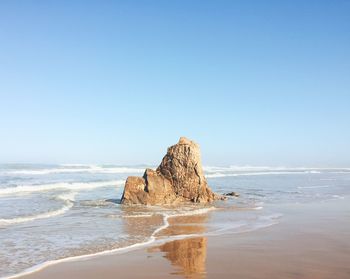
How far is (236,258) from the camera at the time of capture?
778 cm

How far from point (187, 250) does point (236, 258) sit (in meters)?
1.18

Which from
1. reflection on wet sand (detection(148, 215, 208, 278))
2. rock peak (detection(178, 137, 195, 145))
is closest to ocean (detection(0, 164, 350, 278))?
→ reflection on wet sand (detection(148, 215, 208, 278))

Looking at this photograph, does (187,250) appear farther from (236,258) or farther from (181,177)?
(181,177)

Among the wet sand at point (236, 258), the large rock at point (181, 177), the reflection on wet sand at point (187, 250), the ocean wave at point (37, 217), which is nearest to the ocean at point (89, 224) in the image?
the ocean wave at point (37, 217)

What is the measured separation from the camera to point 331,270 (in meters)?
6.92

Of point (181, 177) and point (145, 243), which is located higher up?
point (181, 177)

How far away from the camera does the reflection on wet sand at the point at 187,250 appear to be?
7038 mm

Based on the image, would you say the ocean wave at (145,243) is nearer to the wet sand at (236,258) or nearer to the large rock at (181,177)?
the wet sand at (236,258)

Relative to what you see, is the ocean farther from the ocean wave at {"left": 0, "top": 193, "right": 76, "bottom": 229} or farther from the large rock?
the large rock

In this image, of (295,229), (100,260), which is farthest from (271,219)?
(100,260)

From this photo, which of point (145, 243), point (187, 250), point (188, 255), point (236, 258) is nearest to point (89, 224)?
point (145, 243)

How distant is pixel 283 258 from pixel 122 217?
6.90 metres

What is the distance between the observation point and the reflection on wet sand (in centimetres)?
704

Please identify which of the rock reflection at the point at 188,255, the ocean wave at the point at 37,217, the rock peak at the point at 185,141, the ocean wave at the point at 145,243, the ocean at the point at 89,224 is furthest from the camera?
the rock peak at the point at 185,141
